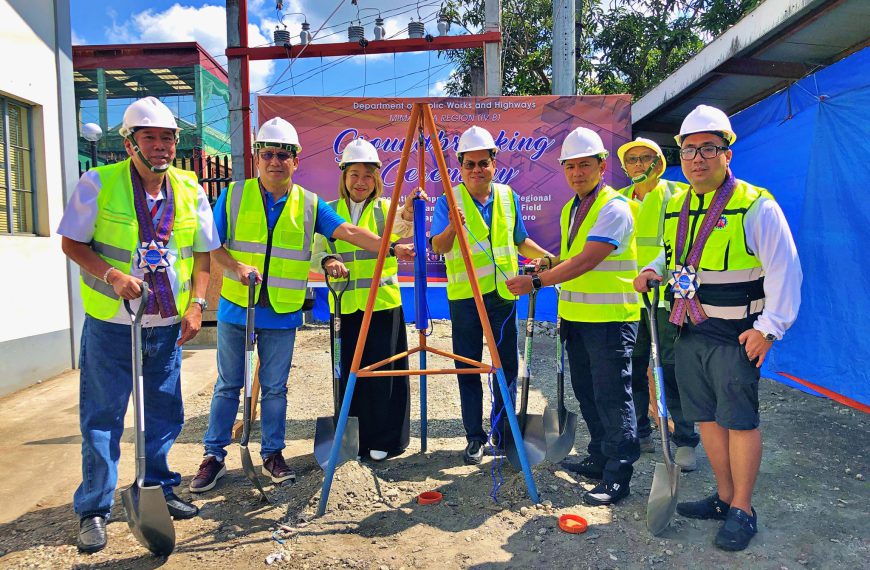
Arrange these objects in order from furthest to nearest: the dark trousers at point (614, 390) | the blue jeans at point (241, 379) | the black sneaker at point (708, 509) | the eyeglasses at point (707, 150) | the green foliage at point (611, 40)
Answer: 1. the green foliage at point (611, 40)
2. the blue jeans at point (241, 379)
3. the dark trousers at point (614, 390)
4. the black sneaker at point (708, 509)
5. the eyeglasses at point (707, 150)

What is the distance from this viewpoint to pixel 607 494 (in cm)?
345

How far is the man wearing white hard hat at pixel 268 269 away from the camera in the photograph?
3.65 meters

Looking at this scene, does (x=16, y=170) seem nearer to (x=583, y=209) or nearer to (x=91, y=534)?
(x=91, y=534)

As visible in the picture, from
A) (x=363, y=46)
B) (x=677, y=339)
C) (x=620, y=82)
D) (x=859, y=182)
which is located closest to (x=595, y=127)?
(x=859, y=182)

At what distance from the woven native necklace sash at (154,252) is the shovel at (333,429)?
1.04 m

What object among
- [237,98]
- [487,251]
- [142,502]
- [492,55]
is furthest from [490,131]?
[142,502]

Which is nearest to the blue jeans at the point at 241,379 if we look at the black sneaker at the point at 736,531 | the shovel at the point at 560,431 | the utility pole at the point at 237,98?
the shovel at the point at 560,431

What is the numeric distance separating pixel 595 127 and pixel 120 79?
18.9 m

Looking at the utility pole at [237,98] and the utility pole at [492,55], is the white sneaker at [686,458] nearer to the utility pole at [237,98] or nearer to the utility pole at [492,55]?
the utility pole at [492,55]

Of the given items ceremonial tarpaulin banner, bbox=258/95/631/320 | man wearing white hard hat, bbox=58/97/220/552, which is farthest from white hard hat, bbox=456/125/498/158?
ceremonial tarpaulin banner, bbox=258/95/631/320

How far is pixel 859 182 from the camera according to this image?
4.50m

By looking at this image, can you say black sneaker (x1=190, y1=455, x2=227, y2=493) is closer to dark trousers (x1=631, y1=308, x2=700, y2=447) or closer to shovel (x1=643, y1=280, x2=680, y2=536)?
shovel (x1=643, y1=280, x2=680, y2=536)

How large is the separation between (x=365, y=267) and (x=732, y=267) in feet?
7.41

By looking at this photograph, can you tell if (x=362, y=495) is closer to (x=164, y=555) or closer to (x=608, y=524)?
(x=164, y=555)
